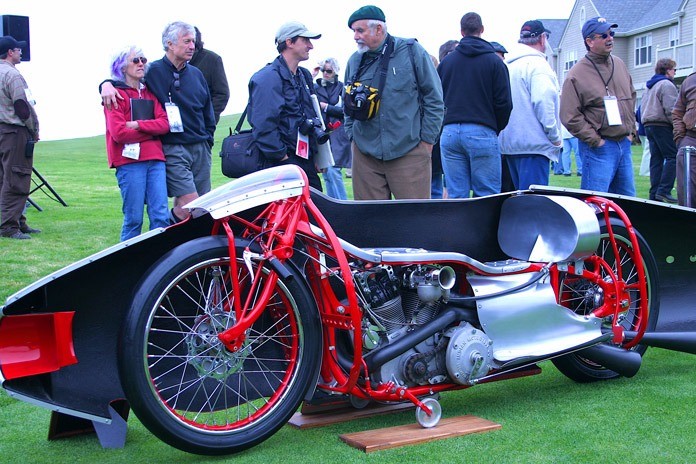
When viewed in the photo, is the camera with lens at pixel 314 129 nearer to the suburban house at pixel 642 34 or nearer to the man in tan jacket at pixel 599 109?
the man in tan jacket at pixel 599 109

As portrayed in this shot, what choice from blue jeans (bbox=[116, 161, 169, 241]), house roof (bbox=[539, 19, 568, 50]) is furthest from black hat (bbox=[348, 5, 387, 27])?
house roof (bbox=[539, 19, 568, 50])

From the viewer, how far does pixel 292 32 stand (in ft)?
19.3

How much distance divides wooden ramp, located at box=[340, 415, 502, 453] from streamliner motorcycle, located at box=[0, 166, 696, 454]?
0.29 ft

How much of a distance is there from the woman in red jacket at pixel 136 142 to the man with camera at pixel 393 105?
4.60ft

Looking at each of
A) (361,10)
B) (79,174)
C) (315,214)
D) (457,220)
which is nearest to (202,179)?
(361,10)

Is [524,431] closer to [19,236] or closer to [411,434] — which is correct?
[411,434]

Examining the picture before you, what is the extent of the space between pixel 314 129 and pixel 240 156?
52cm

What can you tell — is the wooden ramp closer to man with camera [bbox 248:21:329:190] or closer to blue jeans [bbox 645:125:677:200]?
man with camera [bbox 248:21:329:190]

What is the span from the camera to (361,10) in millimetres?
6395

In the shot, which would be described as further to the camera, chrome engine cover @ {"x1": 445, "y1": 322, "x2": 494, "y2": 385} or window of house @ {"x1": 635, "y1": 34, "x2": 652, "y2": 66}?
window of house @ {"x1": 635, "y1": 34, "x2": 652, "y2": 66}

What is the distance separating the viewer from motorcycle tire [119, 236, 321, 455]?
137 inches

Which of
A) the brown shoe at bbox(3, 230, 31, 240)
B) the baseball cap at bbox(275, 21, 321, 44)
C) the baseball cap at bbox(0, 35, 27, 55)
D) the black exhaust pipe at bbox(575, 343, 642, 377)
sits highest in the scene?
the baseball cap at bbox(0, 35, 27, 55)

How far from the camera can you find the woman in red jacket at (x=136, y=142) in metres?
6.46

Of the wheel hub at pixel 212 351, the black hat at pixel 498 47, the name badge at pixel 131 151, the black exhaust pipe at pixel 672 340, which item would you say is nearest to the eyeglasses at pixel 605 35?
the black hat at pixel 498 47
